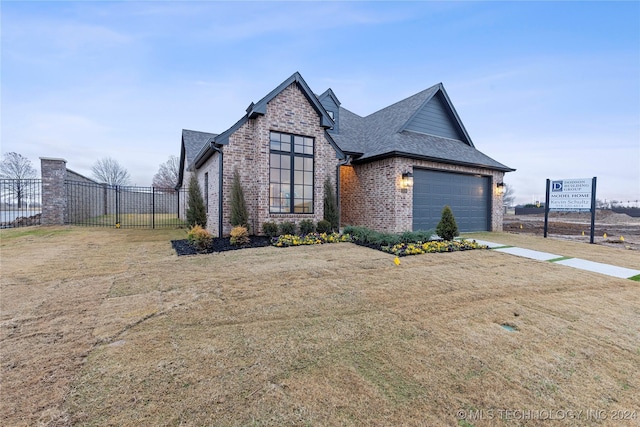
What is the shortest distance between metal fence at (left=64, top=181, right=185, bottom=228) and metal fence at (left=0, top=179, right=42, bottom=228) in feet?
3.81

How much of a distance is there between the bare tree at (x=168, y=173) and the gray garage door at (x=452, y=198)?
40121 mm

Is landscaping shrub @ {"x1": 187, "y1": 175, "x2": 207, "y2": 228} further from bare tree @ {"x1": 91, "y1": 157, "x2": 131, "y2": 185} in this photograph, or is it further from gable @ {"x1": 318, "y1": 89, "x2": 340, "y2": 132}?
bare tree @ {"x1": 91, "y1": 157, "x2": 131, "y2": 185}

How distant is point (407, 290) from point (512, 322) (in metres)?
1.34

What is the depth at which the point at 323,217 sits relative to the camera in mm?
9953

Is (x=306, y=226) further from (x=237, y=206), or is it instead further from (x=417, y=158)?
(x=417, y=158)

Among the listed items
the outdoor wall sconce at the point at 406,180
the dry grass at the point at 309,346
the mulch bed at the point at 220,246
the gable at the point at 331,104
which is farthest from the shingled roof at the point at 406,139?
the dry grass at the point at 309,346

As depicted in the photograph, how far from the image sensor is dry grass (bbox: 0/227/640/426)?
1739 mm

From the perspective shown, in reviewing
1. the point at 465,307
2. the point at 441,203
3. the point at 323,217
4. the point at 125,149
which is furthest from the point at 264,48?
the point at 125,149

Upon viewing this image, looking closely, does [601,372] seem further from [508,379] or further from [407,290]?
[407,290]

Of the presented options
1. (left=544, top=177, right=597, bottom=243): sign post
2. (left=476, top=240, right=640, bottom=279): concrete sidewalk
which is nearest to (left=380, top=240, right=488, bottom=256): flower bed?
(left=476, top=240, right=640, bottom=279): concrete sidewalk

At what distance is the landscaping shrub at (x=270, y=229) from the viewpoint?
28.1ft

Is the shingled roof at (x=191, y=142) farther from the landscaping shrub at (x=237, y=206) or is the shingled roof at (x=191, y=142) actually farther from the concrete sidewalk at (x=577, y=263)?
the concrete sidewalk at (x=577, y=263)

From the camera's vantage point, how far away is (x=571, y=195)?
10.5 meters

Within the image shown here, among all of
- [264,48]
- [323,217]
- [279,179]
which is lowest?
[323,217]
